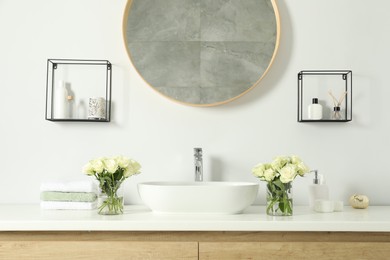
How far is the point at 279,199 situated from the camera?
1712 millimetres

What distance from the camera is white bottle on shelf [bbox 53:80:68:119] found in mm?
2035

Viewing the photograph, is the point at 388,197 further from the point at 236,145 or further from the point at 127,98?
the point at 127,98

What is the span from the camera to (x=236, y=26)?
2.11 meters

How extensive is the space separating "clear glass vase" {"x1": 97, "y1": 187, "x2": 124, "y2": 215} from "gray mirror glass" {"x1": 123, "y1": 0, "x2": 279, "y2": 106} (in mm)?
567

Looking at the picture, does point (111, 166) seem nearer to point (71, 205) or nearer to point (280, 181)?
point (71, 205)

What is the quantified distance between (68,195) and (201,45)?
0.90 metres

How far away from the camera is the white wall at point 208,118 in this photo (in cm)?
208

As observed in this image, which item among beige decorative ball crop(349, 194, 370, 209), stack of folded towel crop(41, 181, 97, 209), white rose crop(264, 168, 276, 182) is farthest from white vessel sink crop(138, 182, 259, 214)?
beige decorative ball crop(349, 194, 370, 209)

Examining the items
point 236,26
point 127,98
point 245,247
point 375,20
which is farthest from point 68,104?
point 375,20

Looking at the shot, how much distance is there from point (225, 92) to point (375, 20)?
79 cm

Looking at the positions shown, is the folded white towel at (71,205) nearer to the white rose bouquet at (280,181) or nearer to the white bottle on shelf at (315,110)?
the white rose bouquet at (280,181)

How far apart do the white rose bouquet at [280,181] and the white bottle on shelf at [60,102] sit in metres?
0.92

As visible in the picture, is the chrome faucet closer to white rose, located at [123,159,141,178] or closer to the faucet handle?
the faucet handle

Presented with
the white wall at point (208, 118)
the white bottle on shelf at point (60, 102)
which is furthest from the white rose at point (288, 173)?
the white bottle on shelf at point (60, 102)
